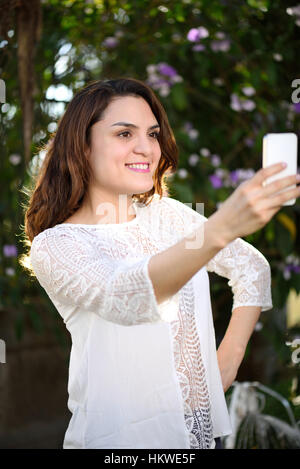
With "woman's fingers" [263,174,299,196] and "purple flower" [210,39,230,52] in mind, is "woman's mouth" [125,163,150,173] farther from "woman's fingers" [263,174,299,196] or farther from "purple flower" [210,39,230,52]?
"purple flower" [210,39,230,52]

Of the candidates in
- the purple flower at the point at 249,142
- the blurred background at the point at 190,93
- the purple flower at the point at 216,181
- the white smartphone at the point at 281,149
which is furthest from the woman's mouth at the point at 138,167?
the purple flower at the point at 249,142

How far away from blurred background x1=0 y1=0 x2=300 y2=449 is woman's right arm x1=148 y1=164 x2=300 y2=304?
142 centimetres

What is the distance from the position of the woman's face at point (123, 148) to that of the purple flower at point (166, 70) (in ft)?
4.22

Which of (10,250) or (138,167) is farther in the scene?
(10,250)

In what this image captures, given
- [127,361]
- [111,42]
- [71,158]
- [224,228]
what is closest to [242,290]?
[127,361]

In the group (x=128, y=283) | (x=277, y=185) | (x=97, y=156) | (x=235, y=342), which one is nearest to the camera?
(x=277, y=185)

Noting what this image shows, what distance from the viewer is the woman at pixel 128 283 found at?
1088 millimetres

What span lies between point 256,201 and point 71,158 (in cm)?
63

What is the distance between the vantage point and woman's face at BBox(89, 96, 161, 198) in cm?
139

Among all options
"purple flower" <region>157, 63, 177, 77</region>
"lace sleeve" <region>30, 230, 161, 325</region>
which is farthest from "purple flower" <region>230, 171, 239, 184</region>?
"lace sleeve" <region>30, 230, 161, 325</region>

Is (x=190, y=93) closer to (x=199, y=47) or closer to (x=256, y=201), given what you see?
(x=199, y=47)

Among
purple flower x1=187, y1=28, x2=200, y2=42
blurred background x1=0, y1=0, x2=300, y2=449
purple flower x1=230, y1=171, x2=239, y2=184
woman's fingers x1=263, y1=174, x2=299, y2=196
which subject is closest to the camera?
woman's fingers x1=263, y1=174, x2=299, y2=196

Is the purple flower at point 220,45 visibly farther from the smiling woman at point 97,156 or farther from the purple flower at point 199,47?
the smiling woman at point 97,156

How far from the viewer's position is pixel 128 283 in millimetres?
1039
